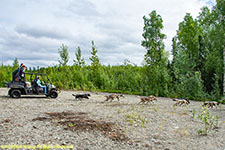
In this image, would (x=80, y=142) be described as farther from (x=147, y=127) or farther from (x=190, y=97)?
(x=190, y=97)

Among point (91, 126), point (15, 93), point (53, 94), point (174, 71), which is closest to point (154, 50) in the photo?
point (174, 71)

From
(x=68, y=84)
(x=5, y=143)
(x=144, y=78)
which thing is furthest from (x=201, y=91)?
(x=5, y=143)

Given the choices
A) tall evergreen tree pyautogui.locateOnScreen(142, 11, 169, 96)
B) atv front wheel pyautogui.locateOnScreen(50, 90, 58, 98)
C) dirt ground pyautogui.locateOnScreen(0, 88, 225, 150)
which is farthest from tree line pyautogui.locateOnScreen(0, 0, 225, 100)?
dirt ground pyautogui.locateOnScreen(0, 88, 225, 150)

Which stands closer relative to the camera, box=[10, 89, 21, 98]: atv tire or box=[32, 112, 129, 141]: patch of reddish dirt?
box=[32, 112, 129, 141]: patch of reddish dirt

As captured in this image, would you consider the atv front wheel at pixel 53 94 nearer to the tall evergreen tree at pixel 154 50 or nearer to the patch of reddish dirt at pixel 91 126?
the patch of reddish dirt at pixel 91 126

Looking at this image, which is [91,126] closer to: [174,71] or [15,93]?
[15,93]

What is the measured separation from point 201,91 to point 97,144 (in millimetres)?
12910

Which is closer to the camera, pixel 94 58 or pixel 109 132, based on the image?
pixel 109 132

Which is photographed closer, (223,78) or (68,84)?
(223,78)

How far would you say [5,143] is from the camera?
4977 mm

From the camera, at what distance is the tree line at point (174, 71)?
1659 cm

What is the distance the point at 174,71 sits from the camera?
1855cm

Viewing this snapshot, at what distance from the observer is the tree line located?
1659 cm

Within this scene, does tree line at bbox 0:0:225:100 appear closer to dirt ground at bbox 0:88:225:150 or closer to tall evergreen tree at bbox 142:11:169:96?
tall evergreen tree at bbox 142:11:169:96
